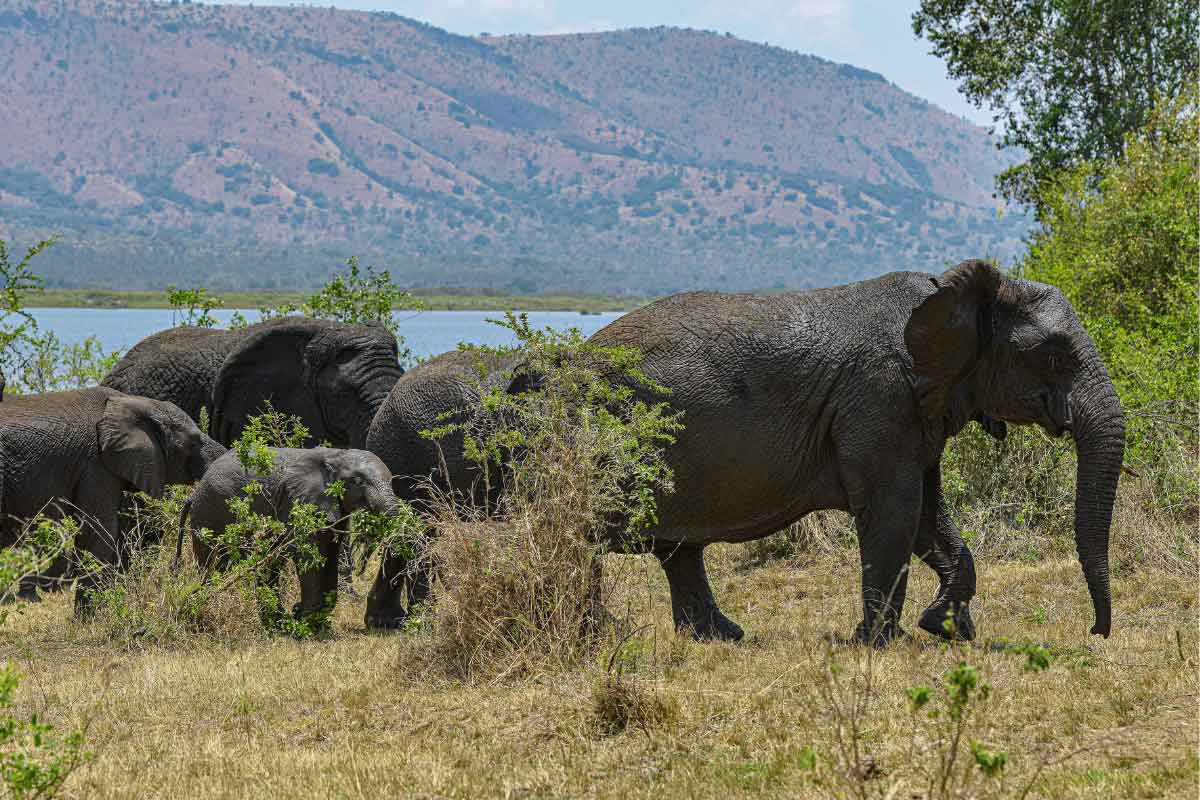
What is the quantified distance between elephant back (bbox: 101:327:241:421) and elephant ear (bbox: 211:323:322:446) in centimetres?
110

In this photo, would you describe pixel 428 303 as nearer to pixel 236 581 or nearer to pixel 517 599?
pixel 236 581

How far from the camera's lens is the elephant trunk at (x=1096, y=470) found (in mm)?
9609

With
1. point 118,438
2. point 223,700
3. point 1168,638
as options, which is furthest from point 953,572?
point 118,438

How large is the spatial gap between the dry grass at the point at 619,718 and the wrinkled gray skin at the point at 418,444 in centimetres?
140

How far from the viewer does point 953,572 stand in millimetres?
10930

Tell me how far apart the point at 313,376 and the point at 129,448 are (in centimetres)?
300

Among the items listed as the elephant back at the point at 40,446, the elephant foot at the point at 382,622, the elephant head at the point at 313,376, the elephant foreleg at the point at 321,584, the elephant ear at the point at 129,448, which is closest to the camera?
the elephant foreleg at the point at 321,584

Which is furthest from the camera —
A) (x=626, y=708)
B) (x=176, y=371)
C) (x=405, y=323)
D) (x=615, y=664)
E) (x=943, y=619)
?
(x=405, y=323)

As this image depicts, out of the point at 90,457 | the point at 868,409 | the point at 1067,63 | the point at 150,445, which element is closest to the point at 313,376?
the point at 150,445

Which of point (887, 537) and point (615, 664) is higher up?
point (887, 537)

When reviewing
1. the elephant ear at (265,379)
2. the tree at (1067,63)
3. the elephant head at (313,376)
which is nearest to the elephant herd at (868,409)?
the elephant head at (313,376)

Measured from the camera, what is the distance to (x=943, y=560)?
36.0ft

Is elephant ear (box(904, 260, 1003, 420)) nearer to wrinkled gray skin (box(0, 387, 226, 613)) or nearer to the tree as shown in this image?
wrinkled gray skin (box(0, 387, 226, 613))

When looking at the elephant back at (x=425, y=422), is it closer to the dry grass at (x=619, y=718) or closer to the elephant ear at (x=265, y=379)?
the dry grass at (x=619, y=718)
